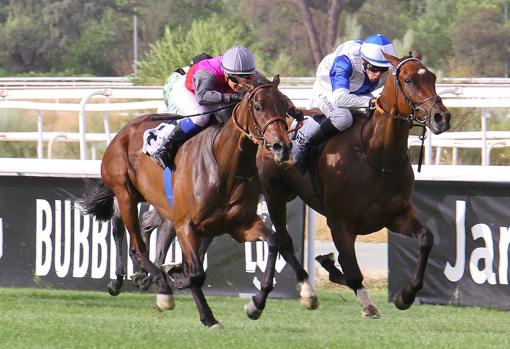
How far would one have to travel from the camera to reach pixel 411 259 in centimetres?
975

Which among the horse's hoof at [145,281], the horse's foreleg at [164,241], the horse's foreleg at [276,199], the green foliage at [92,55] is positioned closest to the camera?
the horse's foreleg at [276,199]

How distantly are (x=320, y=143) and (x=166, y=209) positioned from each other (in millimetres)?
1111

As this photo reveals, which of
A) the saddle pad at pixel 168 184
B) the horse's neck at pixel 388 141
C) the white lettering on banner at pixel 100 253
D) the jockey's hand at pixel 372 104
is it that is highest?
the jockey's hand at pixel 372 104

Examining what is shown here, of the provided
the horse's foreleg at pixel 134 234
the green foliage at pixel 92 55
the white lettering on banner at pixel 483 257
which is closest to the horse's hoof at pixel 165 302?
the horse's foreleg at pixel 134 234

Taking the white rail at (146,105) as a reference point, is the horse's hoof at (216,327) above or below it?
below

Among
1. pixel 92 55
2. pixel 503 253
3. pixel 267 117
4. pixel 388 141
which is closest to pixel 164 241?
pixel 388 141

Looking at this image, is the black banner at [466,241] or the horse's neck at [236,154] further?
the black banner at [466,241]

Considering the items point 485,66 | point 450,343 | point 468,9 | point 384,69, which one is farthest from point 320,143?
point 468,9

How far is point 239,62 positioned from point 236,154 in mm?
578

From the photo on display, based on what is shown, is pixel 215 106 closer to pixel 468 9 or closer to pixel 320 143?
pixel 320 143

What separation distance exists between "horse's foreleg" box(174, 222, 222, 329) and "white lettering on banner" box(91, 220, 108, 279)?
274 cm

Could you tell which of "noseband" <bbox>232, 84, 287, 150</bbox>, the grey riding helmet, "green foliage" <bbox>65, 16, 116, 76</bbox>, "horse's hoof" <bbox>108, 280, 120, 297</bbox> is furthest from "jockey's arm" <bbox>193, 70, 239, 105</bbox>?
"green foliage" <bbox>65, 16, 116, 76</bbox>

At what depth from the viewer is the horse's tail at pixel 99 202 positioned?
978 cm

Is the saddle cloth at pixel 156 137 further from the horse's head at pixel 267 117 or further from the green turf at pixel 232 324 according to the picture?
the green turf at pixel 232 324
